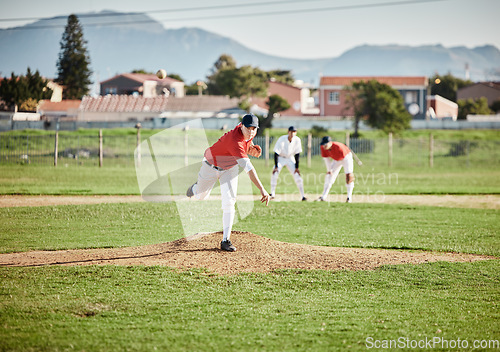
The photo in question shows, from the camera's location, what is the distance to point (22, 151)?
36625mm

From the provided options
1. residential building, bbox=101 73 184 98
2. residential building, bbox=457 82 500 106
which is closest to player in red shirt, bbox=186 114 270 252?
residential building, bbox=101 73 184 98

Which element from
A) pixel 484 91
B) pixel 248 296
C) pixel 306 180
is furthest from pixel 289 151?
pixel 484 91

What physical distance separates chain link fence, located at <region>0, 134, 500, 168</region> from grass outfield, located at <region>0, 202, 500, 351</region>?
24.5 meters

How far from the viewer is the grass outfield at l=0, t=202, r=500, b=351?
6535 mm

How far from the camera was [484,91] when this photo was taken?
96.3 meters

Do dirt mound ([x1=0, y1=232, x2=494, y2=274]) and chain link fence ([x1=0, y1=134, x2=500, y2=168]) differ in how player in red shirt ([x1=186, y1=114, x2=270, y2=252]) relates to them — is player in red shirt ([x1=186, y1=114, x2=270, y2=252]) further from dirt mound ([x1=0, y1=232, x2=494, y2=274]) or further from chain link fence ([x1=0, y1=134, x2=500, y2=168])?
chain link fence ([x1=0, y1=134, x2=500, y2=168])

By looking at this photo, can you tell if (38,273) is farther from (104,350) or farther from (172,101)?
(172,101)

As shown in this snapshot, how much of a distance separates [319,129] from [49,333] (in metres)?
41.5


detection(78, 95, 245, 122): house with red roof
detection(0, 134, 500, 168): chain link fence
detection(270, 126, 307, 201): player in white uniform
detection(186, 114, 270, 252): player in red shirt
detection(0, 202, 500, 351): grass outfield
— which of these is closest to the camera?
detection(0, 202, 500, 351): grass outfield

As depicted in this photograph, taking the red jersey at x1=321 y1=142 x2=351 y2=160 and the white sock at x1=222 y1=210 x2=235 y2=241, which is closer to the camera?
the white sock at x1=222 y1=210 x2=235 y2=241

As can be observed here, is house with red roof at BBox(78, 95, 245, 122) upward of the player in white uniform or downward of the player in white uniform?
upward

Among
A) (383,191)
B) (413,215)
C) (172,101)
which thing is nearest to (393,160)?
(383,191)

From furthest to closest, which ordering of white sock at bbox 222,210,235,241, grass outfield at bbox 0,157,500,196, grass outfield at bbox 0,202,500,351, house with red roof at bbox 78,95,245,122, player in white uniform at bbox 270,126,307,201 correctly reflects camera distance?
house with red roof at bbox 78,95,245,122 < grass outfield at bbox 0,157,500,196 < player in white uniform at bbox 270,126,307,201 < white sock at bbox 222,210,235,241 < grass outfield at bbox 0,202,500,351

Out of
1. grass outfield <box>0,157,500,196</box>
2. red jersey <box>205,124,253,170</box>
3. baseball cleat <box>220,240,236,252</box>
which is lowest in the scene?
grass outfield <box>0,157,500,196</box>
